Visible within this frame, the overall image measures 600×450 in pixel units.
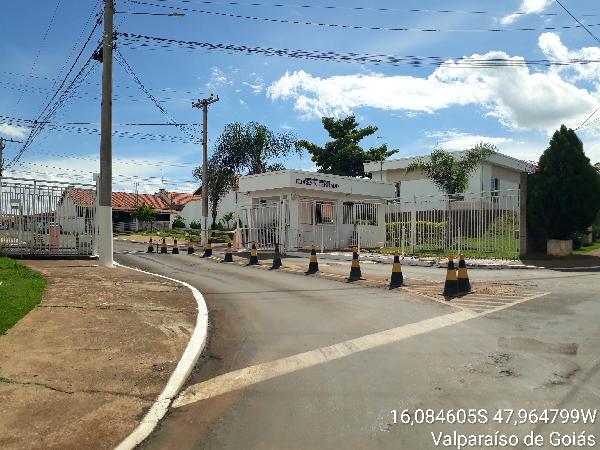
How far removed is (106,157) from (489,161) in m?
27.3

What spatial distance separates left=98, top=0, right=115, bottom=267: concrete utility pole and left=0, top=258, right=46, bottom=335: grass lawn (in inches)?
126

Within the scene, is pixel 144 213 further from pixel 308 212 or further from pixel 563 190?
pixel 563 190

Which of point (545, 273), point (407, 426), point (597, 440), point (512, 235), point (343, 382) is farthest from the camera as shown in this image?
point (512, 235)

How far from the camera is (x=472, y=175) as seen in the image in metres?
35.8

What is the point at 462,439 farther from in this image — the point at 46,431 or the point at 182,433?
the point at 46,431

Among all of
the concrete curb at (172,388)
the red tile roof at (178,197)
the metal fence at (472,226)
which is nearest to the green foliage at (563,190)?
the metal fence at (472,226)

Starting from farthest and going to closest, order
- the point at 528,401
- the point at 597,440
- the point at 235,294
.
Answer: the point at 235,294 → the point at 528,401 → the point at 597,440

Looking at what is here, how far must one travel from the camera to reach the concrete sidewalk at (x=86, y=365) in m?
4.09

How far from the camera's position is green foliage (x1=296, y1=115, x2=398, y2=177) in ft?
143

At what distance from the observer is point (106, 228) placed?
15.7 m

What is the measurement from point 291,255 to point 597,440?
18.8 meters

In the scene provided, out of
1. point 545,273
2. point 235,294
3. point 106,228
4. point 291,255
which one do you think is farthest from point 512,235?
point 106,228

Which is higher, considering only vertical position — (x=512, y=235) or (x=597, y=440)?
(x=512, y=235)

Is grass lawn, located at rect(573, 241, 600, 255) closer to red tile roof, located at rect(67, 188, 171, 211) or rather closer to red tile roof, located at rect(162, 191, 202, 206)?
red tile roof, located at rect(67, 188, 171, 211)
